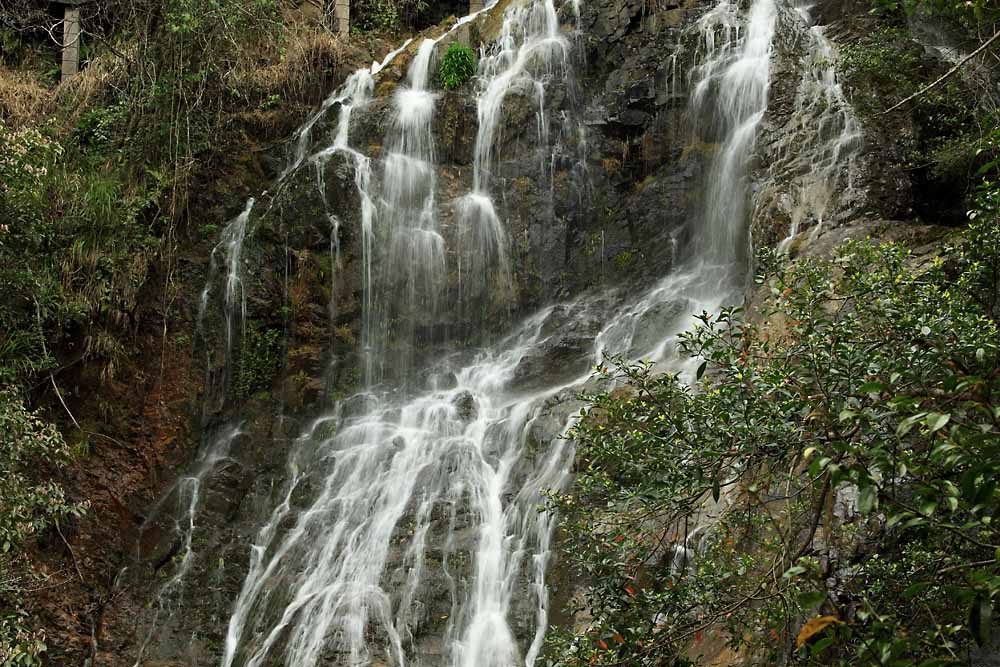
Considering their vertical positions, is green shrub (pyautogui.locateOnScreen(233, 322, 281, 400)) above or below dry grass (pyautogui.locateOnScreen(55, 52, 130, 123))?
below

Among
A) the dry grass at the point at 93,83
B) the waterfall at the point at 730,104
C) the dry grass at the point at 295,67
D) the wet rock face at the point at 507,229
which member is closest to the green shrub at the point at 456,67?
the wet rock face at the point at 507,229

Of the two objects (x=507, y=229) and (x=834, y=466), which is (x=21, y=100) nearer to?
(x=507, y=229)

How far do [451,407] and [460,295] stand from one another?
2.37 metres

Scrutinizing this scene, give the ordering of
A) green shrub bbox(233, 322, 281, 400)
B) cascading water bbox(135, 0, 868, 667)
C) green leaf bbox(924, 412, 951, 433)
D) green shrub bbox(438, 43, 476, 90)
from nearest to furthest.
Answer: green leaf bbox(924, 412, 951, 433)
cascading water bbox(135, 0, 868, 667)
green shrub bbox(233, 322, 281, 400)
green shrub bbox(438, 43, 476, 90)

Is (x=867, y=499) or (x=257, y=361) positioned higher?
(x=867, y=499)

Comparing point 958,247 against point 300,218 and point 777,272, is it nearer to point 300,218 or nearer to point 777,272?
point 777,272

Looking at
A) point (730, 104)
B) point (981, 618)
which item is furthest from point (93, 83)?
point (981, 618)

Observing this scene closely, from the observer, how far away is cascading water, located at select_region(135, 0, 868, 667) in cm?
998

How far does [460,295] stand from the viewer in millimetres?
14742

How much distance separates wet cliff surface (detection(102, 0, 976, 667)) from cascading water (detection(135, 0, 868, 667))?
36mm

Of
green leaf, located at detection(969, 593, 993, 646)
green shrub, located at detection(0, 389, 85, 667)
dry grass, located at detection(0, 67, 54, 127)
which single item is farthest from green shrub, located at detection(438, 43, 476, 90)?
green leaf, located at detection(969, 593, 993, 646)

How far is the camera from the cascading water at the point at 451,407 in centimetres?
998

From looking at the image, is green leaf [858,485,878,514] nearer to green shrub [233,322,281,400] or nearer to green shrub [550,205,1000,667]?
green shrub [550,205,1000,667]

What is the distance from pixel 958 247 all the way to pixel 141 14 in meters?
15.5
